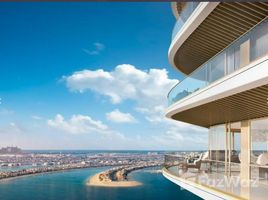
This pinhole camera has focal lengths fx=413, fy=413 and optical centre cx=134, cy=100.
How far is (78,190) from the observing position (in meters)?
109

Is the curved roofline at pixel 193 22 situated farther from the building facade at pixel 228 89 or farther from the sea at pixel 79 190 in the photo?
the sea at pixel 79 190

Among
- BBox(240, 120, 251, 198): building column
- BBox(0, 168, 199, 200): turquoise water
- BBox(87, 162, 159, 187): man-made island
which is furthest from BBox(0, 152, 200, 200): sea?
BBox(240, 120, 251, 198): building column

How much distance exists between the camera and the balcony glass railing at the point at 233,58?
25.7 feet

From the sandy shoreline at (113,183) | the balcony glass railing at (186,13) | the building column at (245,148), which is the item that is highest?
the balcony glass railing at (186,13)

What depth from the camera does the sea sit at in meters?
97.4

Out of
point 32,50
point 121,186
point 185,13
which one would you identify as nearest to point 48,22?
point 32,50

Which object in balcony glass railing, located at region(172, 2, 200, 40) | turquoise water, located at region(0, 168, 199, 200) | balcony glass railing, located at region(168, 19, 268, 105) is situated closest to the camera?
Answer: balcony glass railing, located at region(168, 19, 268, 105)

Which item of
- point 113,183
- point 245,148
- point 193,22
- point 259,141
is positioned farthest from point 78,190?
point 193,22

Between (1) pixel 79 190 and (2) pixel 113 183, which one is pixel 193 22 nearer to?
(1) pixel 79 190

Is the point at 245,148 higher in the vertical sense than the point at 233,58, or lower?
lower

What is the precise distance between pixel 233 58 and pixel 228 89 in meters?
0.70

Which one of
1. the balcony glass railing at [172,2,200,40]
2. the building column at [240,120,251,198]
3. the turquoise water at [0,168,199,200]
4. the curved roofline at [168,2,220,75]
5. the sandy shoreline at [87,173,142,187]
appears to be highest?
the balcony glass railing at [172,2,200,40]

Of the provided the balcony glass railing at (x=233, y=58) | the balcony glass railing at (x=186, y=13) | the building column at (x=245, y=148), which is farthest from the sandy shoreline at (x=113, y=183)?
the balcony glass railing at (x=233, y=58)

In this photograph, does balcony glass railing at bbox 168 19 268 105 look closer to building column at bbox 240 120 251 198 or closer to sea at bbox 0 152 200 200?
building column at bbox 240 120 251 198
